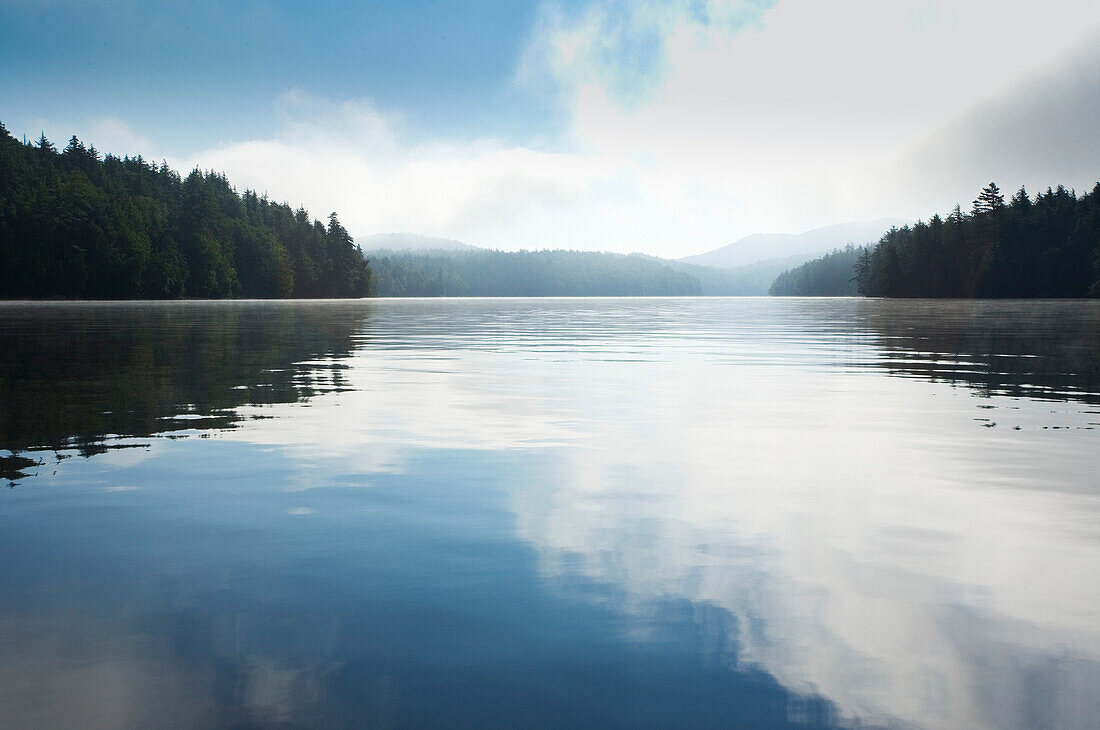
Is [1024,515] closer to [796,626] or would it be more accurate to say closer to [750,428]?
[796,626]

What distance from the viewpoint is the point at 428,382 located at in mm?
18547

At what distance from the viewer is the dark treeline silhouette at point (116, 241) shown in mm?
129250

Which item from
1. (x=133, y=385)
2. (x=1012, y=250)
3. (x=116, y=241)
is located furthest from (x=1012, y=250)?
(x=133, y=385)

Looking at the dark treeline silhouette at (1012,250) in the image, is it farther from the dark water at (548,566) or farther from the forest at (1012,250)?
the dark water at (548,566)

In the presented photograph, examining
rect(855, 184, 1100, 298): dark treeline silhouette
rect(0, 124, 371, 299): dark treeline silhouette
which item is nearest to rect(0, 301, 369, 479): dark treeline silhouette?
rect(0, 124, 371, 299): dark treeline silhouette

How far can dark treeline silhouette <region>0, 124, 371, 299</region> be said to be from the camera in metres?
129

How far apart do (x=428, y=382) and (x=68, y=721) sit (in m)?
14.8

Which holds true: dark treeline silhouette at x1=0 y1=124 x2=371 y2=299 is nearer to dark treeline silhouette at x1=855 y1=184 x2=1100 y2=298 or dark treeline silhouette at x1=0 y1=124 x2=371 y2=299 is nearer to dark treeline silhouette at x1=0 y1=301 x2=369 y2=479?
dark treeline silhouette at x1=0 y1=301 x2=369 y2=479

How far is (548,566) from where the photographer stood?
599cm

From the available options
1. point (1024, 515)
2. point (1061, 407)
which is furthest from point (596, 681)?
point (1061, 407)

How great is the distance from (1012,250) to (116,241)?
144 metres

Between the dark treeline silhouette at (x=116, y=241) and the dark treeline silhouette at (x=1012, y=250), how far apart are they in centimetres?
12486

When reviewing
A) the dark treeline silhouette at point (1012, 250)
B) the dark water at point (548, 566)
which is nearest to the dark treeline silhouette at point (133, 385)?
the dark water at point (548, 566)

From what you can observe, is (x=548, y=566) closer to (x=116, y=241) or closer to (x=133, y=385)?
(x=133, y=385)
